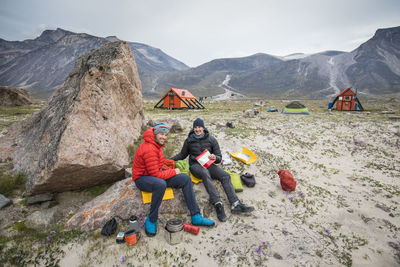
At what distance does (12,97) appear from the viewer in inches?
1199

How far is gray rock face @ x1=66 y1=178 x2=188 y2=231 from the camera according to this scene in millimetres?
4922

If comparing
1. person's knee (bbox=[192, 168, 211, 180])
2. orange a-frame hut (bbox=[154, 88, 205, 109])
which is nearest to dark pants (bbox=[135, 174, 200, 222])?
person's knee (bbox=[192, 168, 211, 180])

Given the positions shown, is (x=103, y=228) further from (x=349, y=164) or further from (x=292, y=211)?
(x=349, y=164)

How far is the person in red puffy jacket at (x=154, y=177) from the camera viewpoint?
4.66 metres

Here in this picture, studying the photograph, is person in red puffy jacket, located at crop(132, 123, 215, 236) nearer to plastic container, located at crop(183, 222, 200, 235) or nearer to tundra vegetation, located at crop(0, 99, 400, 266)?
plastic container, located at crop(183, 222, 200, 235)

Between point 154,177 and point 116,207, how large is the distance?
1.53 m

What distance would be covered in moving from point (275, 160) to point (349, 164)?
12.6 feet

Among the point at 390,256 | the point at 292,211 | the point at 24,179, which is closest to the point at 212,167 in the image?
the point at 292,211

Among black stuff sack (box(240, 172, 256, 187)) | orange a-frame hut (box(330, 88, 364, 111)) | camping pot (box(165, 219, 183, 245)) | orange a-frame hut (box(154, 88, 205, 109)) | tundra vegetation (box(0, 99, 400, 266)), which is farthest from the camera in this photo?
orange a-frame hut (box(154, 88, 205, 109))

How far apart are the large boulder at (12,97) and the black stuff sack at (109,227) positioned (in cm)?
3847

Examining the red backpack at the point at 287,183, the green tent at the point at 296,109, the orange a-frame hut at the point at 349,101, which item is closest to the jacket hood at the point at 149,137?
the red backpack at the point at 287,183

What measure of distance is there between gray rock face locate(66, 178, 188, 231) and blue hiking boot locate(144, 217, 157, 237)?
67 cm

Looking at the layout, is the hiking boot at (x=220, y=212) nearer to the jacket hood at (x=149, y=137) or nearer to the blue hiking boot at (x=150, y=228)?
the blue hiking boot at (x=150, y=228)

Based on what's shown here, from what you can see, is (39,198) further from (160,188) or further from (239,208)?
(239,208)
